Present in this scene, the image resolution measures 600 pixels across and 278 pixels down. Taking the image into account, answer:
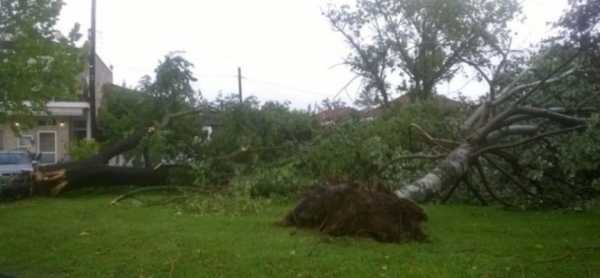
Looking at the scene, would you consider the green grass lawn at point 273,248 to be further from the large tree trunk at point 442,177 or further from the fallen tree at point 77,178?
the fallen tree at point 77,178

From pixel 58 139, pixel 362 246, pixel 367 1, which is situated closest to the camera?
pixel 362 246

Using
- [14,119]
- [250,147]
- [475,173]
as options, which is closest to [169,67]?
[250,147]

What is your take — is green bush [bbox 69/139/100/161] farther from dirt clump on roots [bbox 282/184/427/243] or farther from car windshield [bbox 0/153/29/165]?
dirt clump on roots [bbox 282/184/427/243]

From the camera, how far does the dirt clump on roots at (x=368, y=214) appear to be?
659cm

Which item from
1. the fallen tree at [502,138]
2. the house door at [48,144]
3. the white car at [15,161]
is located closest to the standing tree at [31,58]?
the fallen tree at [502,138]

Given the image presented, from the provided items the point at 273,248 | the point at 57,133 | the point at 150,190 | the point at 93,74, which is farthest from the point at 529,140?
the point at 57,133

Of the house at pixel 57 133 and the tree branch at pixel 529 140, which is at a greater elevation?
the house at pixel 57 133

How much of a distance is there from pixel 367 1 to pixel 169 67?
10246 millimetres

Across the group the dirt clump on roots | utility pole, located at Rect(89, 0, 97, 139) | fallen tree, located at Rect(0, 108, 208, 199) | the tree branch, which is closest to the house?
utility pole, located at Rect(89, 0, 97, 139)

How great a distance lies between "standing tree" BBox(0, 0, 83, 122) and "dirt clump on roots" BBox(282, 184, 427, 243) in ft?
16.4

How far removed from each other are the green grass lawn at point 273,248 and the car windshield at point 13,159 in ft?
28.6

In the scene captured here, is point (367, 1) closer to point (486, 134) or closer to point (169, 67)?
point (169, 67)

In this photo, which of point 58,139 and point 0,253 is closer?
point 0,253

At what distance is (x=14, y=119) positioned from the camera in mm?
10164
